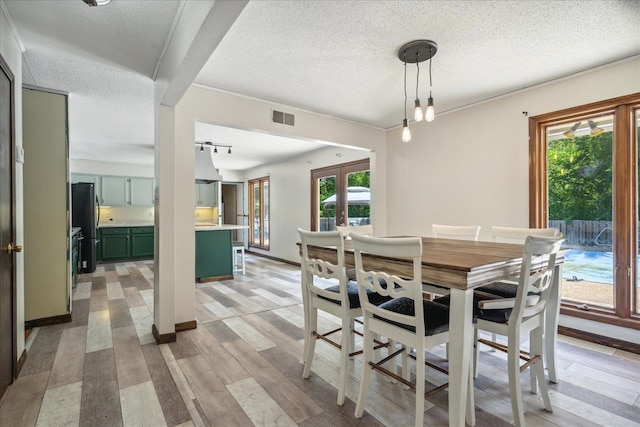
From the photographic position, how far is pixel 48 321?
3139mm

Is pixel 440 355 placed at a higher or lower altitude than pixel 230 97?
lower

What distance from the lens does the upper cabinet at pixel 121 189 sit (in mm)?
7048

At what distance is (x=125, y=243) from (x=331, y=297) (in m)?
6.68

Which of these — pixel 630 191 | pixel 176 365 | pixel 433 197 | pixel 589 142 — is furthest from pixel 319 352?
pixel 589 142

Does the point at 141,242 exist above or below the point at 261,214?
below

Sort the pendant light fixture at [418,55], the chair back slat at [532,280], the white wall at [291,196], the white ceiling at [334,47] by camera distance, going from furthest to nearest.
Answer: the white wall at [291,196] → the pendant light fixture at [418,55] → the white ceiling at [334,47] → the chair back slat at [532,280]

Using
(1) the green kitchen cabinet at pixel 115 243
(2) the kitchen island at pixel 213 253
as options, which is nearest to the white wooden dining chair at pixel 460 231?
(2) the kitchen island at pixel 213 253

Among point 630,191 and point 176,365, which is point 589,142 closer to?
point 630,191

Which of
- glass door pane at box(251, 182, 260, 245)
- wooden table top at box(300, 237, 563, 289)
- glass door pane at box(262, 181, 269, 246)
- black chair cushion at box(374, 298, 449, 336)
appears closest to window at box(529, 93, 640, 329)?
wooden table top at box(300, 237, 563, 289)

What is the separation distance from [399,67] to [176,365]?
3.01 m

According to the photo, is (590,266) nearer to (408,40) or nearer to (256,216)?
(408,40)

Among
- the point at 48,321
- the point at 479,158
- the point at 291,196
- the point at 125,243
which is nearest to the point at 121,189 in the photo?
the point at 125,243

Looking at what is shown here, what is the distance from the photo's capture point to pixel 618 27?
84.2 inches

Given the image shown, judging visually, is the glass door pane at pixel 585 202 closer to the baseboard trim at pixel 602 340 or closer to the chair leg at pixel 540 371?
the baseboard trim at pixel 602 340
